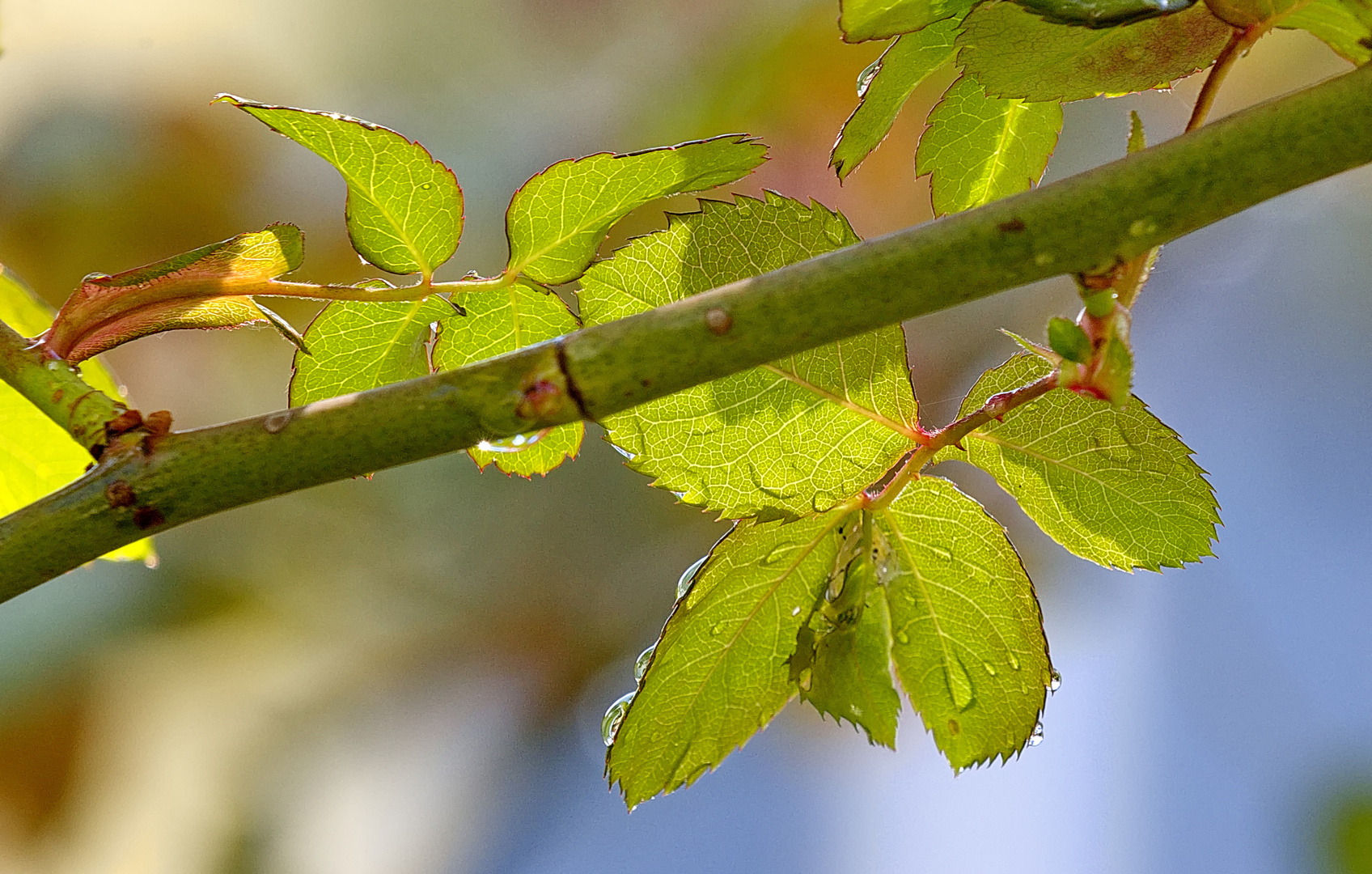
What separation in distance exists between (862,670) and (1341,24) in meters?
0.25

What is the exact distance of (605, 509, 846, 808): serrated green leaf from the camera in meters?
0.35

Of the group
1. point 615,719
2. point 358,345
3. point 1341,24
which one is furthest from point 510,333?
point 1341,24

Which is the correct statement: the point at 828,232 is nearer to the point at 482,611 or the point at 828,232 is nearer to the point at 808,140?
the point at 808,140

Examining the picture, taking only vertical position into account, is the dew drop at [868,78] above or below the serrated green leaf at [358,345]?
above

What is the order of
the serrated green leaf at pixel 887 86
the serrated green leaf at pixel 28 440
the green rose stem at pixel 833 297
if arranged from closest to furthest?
the green rose stem at pixel 833 297 < the serrated green leaf at pixel 887 86 < the serrated green leaf at pixel 28 440

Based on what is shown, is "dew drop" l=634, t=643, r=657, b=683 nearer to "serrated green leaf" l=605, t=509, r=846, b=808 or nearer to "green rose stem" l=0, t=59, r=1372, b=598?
"serrated green leaf" l=605, t=509, r=846, b=808

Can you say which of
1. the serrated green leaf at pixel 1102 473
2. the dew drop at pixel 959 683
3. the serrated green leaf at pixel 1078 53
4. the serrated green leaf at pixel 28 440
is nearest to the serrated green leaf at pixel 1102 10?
the serrated green leaf at pixel 1078 53

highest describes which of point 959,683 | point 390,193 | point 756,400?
point 390,193

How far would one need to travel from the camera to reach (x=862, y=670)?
1.17 ft

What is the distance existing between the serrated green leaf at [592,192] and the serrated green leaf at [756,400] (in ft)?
0.05

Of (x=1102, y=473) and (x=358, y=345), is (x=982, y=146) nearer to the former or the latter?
(x=1102, y=473)

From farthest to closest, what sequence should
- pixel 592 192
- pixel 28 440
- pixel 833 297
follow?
pixel 28 440 < pixel 592 192 < pixel 833 297

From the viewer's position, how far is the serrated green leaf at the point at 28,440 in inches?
17.4

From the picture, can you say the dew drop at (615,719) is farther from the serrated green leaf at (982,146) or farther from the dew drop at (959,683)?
the serrated green leaf at (982,146)
